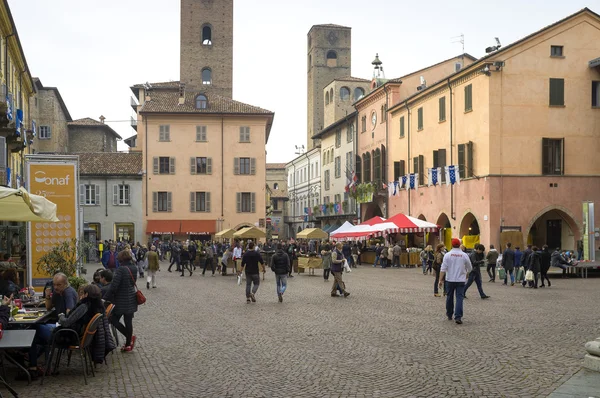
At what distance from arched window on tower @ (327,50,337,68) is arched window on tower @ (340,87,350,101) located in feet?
40.2

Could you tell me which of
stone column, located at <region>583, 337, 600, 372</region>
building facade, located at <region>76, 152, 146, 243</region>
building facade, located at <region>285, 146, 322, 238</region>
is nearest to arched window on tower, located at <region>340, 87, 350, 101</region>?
building facade, located at <region>285, 146, 322, 238</region>

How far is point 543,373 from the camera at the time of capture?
29.2ft

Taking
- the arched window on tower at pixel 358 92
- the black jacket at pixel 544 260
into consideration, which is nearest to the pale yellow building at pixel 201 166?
the arched window on tower at pixel 358 92

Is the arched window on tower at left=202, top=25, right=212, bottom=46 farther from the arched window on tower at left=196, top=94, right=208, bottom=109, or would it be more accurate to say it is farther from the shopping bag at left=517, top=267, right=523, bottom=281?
the shopping bag at left=517, top=267, right=523, bottom=281

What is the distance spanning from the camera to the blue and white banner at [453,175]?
35.9 m

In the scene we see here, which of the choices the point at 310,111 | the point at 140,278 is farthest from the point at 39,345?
the point at 310,111

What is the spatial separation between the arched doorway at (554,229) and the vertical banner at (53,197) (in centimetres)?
2360

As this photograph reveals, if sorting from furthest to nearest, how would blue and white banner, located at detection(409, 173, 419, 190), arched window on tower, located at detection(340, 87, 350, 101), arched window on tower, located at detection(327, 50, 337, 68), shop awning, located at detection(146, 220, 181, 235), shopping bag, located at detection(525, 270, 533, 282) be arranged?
arched window on tower, located at detection(327, 50, 337, 68), arched window on tower, located at detection(340, 87, 350, 101), shop awning, located at detection(146, 220, 181, 235), blue and white banner, located at detection(409, 173, 419, 190), shopping bag, located at detection(525, 270, 533, 282)

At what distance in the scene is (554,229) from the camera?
3566cm

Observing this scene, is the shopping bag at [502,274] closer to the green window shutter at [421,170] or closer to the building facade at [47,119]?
the green window shutter at [421,170]

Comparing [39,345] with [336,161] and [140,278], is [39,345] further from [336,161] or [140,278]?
[336,161]

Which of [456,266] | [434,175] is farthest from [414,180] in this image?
[456,266]

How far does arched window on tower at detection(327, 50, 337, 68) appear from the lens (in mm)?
85312

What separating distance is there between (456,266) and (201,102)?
44.0 meters
